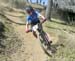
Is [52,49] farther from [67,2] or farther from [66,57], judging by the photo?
[67,2]

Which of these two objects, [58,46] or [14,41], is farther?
[14,41]

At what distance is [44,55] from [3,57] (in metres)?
1.57

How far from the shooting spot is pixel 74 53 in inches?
443

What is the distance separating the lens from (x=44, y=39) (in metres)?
11.4

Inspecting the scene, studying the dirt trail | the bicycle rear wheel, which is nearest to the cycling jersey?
the bicycle rear wheel

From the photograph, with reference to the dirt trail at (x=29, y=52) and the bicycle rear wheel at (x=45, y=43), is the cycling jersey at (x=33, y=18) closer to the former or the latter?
the bicycle rear wheel at (x=45, y=43)

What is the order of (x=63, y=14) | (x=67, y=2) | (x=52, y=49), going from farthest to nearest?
(x=63, y=14)
(x=67, y=2)
(x=52, y=49)

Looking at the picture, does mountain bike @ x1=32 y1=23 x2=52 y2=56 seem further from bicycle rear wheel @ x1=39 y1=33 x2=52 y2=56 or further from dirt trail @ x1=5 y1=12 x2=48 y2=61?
dirt trail @ x1=5 y1=12 x2=48 y2=61

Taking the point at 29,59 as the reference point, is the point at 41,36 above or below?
above

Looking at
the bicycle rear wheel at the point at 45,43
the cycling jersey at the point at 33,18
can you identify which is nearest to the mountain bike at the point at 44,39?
the bicycle rear wheel at the point at 45,43

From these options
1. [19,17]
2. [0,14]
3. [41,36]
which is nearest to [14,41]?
[41,36]

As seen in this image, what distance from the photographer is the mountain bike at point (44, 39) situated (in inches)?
447

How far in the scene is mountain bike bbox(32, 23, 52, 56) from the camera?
11.4 meters

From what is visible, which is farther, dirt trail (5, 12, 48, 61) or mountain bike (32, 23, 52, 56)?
mountain bike (32, 23, 52, 56)
